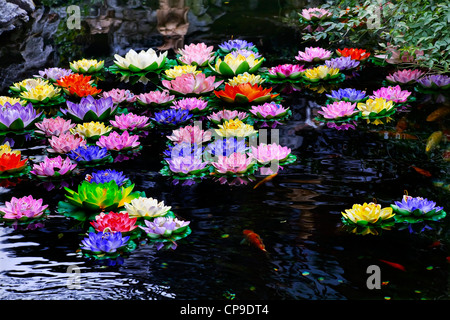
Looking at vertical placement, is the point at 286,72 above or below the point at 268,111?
above

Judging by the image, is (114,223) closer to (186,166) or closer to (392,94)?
(186,166)

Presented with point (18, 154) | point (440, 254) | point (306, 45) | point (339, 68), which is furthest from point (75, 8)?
point (440, 254)

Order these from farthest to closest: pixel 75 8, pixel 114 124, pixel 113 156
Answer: pixel 75 8 → pixel 114 124 → pixel 113 156

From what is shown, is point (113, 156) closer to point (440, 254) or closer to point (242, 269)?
point (242, 269)

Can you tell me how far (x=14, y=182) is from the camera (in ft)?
8.85

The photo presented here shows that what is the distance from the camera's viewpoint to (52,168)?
266 cm

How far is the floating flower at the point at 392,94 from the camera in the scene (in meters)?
3.39

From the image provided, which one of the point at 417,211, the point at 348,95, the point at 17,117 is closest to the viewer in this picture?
the point at 417,211

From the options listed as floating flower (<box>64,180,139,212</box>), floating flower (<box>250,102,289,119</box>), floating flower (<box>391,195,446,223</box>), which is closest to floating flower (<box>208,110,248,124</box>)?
floating flower (<box>250,102,289,119</box>)

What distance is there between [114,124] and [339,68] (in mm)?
1546

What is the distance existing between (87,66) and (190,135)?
1403 millimetres

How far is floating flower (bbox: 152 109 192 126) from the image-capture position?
3.23m

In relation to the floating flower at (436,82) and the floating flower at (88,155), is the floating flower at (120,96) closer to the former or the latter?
the floating flower at (88,155)

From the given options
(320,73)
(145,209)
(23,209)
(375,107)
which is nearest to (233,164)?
(145,209)
